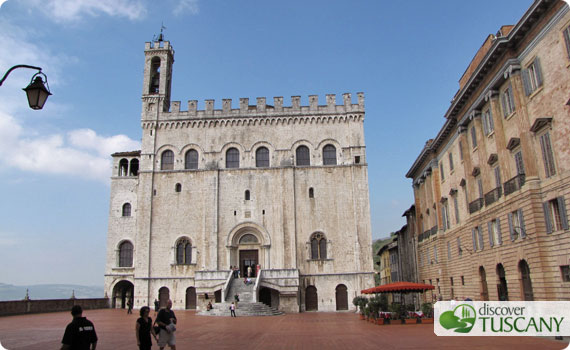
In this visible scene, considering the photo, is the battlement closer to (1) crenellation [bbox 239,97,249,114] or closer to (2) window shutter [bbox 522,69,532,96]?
(1) crenellation [bbox 239,97,249,114]

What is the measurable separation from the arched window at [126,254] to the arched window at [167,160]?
7503 mm

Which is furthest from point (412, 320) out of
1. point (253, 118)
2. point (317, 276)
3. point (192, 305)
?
point (253, 118)

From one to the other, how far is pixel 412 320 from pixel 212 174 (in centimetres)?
2157

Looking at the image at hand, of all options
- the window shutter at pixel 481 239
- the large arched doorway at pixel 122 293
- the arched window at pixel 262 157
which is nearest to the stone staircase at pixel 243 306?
the arched window at pixel 262 157

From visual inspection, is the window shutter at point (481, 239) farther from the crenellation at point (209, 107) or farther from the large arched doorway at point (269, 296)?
the crenellation at point (209, 107)

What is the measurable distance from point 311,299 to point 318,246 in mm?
4217

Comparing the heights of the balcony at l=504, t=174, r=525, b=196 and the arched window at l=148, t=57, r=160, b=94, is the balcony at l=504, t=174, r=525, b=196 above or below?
below

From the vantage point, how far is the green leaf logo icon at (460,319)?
1588 cm

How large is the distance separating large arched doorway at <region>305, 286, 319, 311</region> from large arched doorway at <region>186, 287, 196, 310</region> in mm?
9066

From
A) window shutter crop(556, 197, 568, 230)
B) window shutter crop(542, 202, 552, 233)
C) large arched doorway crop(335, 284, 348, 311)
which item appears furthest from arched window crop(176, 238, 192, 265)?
window shutter crop(556, 197, 568, 230)

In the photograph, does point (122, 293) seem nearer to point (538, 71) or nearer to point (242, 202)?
point (242, 202)

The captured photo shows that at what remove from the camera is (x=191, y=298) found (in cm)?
3588

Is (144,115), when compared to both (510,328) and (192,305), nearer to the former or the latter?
(192,305)

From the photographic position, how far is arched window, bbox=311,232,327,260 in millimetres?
36062
